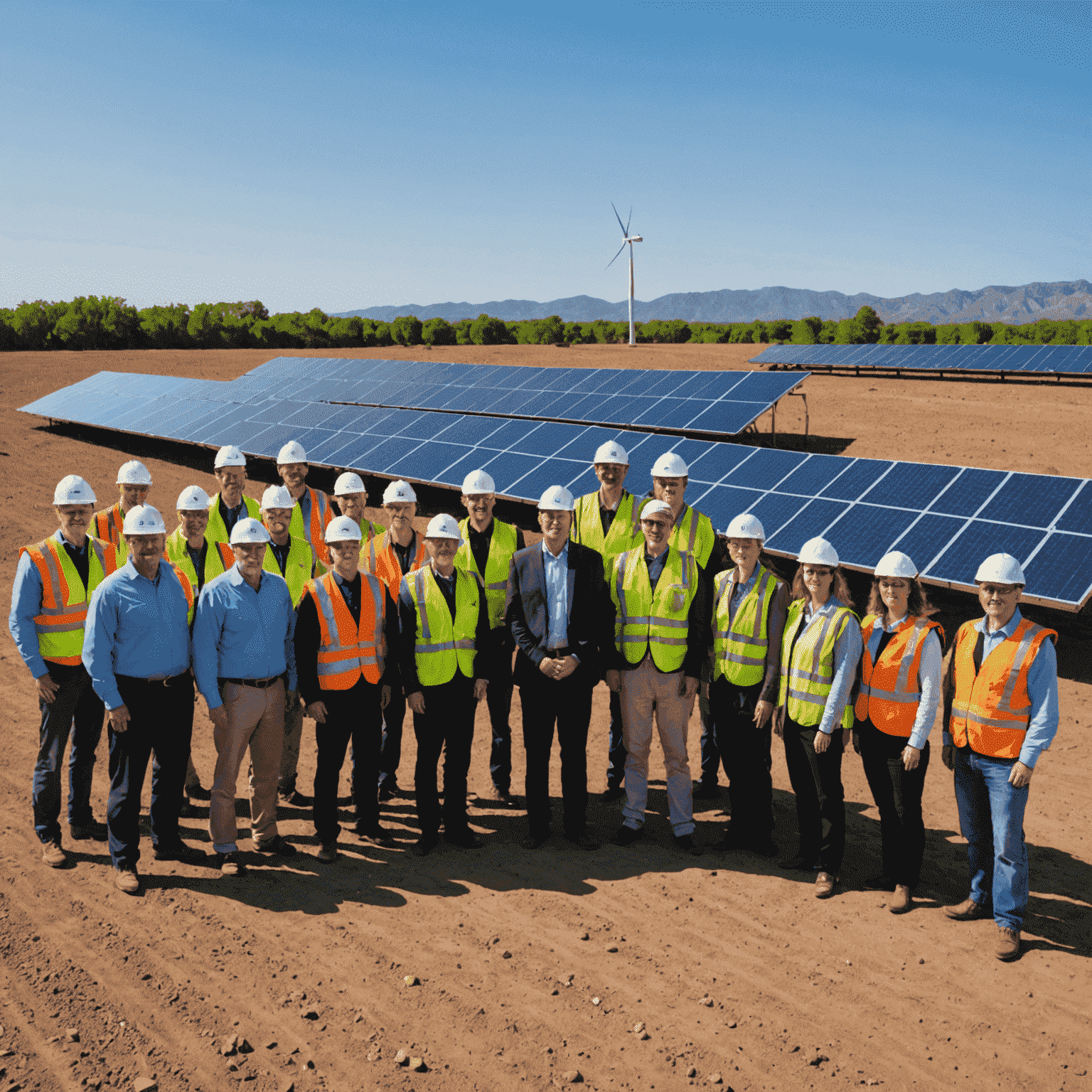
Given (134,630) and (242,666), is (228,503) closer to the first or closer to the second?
(134,630)

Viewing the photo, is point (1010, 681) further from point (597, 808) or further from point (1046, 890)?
point (597, 808)

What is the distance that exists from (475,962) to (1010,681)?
3.30 meters

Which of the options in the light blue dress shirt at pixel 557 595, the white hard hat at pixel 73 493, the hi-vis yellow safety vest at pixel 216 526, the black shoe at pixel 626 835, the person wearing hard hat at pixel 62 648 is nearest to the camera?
the person wearing hard hat at pixel 62 648

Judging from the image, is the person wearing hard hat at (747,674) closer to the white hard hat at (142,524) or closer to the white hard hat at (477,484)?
the white hard hat at (477,484)

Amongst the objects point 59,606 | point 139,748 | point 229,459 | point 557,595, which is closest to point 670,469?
point 557,595

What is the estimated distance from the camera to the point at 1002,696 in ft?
15.1

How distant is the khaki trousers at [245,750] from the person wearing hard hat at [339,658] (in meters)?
0.24

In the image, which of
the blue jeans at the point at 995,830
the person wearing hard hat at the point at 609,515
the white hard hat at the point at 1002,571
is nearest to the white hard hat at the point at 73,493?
the person wearing hard hat at the point at 609,515

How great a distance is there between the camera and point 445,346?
181ft

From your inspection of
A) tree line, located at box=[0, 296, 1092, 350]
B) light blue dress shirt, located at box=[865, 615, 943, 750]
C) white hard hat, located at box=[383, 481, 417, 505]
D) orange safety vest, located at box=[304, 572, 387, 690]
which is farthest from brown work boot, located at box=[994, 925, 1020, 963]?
tree line, located at box=[0, 296, 1092, 350]

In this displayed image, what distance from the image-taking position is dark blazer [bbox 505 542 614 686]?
5.68m

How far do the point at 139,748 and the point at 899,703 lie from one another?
15.1 ft

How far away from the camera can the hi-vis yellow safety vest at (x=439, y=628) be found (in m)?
5.51

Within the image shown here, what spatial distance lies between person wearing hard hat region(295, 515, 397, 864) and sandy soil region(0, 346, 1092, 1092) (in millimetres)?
616
